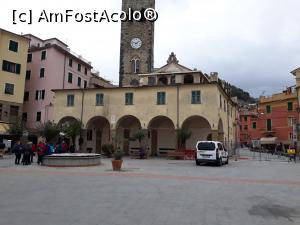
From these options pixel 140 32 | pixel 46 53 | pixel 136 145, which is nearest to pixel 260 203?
pixel 136 145

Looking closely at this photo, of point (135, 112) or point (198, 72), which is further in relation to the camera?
point (198, 72)

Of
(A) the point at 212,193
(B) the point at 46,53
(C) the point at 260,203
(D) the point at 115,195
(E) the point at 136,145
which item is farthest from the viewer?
(B) the point at 46,53

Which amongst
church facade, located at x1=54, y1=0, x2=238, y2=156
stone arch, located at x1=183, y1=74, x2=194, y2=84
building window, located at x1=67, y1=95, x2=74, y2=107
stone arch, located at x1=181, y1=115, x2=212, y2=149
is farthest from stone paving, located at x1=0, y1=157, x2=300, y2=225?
stone arch, located at x1=183, y1=74, x2=194, y2=84

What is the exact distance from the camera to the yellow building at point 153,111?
3028cm

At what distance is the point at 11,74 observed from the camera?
3753 cm

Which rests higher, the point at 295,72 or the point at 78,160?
the point at 295,72

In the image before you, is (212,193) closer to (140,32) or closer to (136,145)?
(136,145)

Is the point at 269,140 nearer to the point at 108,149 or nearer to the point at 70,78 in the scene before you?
the point at 108,149

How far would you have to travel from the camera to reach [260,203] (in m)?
8.48

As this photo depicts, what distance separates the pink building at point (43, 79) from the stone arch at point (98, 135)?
620 cm

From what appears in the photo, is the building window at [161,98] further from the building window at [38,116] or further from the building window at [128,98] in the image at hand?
the building window at [38,116]

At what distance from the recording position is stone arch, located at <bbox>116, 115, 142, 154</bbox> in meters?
35.9

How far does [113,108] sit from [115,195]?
24816 mm

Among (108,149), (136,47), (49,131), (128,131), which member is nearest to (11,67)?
(49,131)
